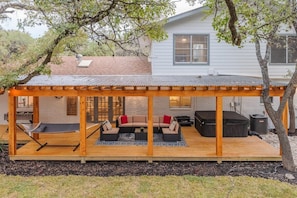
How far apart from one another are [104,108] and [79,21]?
6.90 m

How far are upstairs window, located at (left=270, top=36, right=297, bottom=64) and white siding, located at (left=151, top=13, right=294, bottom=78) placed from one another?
1.02 feet

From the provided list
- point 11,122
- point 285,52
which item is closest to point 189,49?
point 285,52

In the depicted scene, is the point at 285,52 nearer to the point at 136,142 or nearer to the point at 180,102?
the point at 180,102

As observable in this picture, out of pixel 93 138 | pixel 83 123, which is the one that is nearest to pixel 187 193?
pixel 83 123

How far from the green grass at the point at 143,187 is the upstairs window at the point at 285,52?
→ 8.15 metres

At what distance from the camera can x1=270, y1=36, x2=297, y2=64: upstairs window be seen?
12.9m

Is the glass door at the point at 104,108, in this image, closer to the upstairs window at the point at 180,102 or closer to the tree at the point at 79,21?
the upstairs window at the point at 180,102

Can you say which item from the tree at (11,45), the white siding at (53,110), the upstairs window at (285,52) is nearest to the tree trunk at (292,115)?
the upstairs window at (285,52)

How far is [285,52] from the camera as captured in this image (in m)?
13.0

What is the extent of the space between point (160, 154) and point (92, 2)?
16.7ft

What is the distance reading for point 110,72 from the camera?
13758 millimetres

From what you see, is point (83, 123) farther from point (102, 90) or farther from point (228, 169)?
point (228, 169)

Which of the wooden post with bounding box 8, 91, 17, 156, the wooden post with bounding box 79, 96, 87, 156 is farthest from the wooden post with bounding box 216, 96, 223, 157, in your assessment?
the wooden post with bounding box 8, 91, 17, 156

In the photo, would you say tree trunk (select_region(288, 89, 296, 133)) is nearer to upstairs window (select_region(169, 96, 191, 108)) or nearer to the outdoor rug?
upstairs window (select_region(169, 96, 191, 108))
